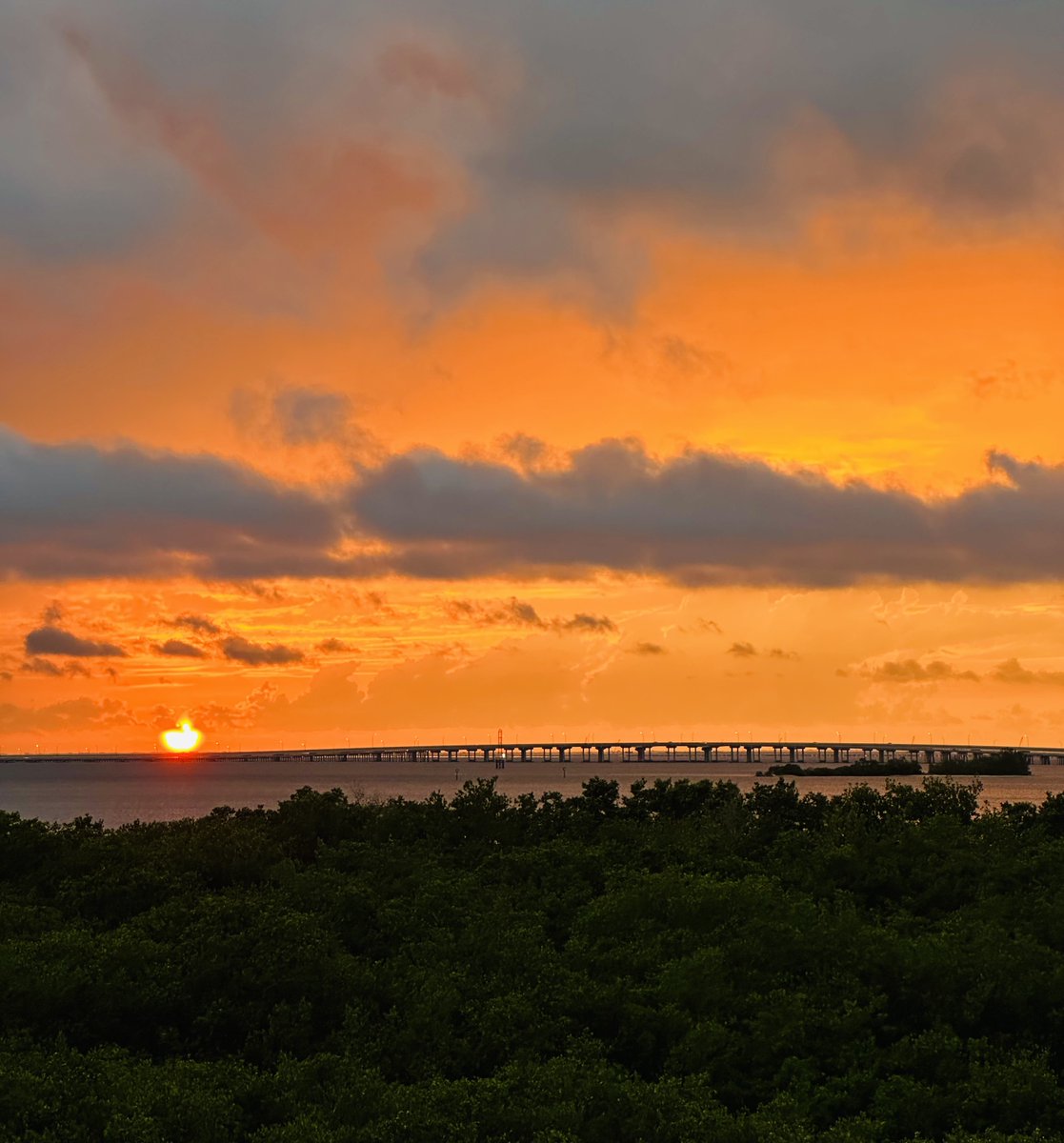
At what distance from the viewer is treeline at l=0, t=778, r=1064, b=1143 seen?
81.7 ft

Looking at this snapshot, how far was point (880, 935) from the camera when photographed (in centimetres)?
3559

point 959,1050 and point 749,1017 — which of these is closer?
point 959,1050

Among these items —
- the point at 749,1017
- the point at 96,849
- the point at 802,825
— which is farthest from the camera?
the point at 802,825

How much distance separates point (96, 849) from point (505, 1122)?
32.4m

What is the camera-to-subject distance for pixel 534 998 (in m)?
32.4

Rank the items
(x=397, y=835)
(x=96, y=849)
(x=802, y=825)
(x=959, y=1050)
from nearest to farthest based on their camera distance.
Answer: (x=959, y=1050) < (x=96, y=849) < (x=397, y=835) < (x=802, y=825)

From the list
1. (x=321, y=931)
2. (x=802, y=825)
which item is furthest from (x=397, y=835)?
(x=321, y=931)

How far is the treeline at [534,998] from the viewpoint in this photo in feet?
81.7

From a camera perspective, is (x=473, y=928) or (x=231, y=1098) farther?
(x=473, y=928)

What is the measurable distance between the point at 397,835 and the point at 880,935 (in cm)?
3116

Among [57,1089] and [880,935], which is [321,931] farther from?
[880,935]

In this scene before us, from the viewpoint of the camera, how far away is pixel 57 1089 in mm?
25422

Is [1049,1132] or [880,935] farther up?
[880,935]

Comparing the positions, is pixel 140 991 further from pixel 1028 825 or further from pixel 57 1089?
pixel 1028 825
